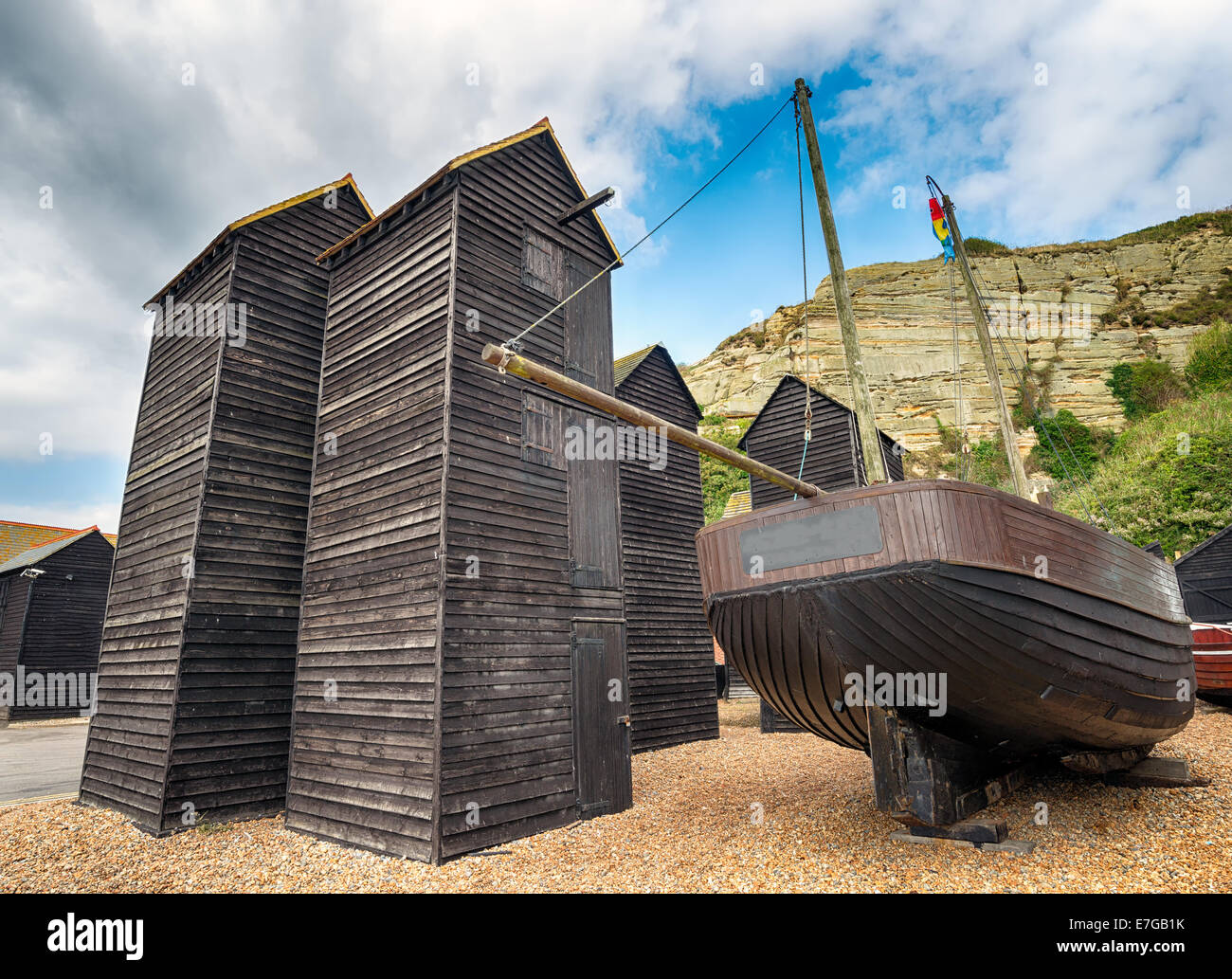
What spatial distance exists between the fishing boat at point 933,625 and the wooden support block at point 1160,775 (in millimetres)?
593

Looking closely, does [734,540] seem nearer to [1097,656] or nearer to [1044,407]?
[1097,656]

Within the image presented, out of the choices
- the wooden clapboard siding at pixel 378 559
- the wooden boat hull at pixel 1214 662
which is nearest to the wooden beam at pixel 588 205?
the wooden clapboard siding at pixel 378 559

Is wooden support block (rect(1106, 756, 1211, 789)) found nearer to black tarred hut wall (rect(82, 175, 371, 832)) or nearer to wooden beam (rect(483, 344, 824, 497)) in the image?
wooden beam (rect(483, 344, 824, 497))

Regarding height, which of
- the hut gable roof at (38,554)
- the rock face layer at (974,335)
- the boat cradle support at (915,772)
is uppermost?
the rock face layer at (974,335)

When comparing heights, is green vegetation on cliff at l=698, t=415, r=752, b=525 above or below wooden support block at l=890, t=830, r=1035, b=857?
above

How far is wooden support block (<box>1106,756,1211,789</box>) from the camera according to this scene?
5.98 metres

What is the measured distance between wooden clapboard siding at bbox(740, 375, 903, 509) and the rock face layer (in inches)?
1060

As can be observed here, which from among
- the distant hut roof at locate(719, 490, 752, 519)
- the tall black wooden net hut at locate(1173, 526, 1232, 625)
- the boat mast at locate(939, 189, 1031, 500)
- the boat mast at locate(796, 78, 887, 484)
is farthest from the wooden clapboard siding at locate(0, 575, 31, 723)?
the tall black wooden net hut at locate(1173, 526, 1232, 625)

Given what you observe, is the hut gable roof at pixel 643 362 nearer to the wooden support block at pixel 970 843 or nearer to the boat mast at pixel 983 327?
the boat mast at pixel 983 327

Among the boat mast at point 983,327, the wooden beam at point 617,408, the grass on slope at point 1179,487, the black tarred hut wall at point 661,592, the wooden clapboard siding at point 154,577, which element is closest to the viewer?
the wooden beam at point 617,408

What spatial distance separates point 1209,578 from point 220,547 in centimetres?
2317

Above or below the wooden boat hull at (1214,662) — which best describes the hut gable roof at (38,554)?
above

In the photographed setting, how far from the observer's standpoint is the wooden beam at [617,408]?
446cm

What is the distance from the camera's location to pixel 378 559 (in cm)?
752
